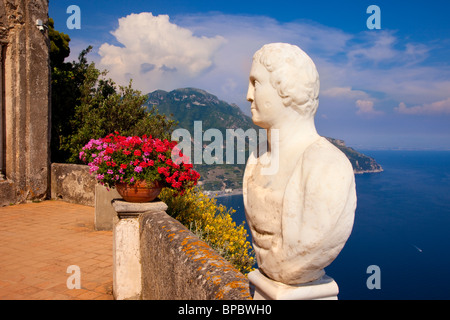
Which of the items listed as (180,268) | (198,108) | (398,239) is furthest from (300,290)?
(198,108)

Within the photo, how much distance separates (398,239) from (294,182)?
240 feet

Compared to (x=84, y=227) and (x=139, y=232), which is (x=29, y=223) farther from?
(x=139, y=232)

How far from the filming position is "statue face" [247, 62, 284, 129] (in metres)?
1.87

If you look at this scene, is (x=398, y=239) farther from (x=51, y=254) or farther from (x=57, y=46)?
(x=51, y=254)

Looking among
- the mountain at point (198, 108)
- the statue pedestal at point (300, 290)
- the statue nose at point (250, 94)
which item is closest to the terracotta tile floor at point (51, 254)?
the statue pedestal at point (300, 290)

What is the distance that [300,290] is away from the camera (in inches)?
68.7

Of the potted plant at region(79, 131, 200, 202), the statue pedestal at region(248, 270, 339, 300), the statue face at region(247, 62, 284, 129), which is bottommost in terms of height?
the statue pedestal at region(248, 270, 339, 300)

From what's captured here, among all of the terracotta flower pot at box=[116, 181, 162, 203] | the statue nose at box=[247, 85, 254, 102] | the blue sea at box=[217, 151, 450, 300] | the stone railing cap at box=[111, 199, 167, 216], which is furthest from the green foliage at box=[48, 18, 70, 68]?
the blue sea at box=[217, 151, 450, 300]

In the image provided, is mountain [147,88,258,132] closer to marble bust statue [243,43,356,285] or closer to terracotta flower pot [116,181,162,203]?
terracotta flower pot [116,181,162,203]

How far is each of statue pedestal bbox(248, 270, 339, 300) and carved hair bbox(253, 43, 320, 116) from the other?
87 centimetres

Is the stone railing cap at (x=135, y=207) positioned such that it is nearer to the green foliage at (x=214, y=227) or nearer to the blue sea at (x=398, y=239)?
the green foliage at (x=214, y=227)

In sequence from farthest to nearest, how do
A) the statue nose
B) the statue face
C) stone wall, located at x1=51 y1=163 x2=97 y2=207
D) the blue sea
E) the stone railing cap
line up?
the blue sea < stone wall, located at x1=51 y1=163 x2=97 y2=207 < the stone railing cap < the statue nose < the statue face

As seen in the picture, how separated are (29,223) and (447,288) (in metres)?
57.2

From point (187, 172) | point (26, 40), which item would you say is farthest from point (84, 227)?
point (26, 40)
